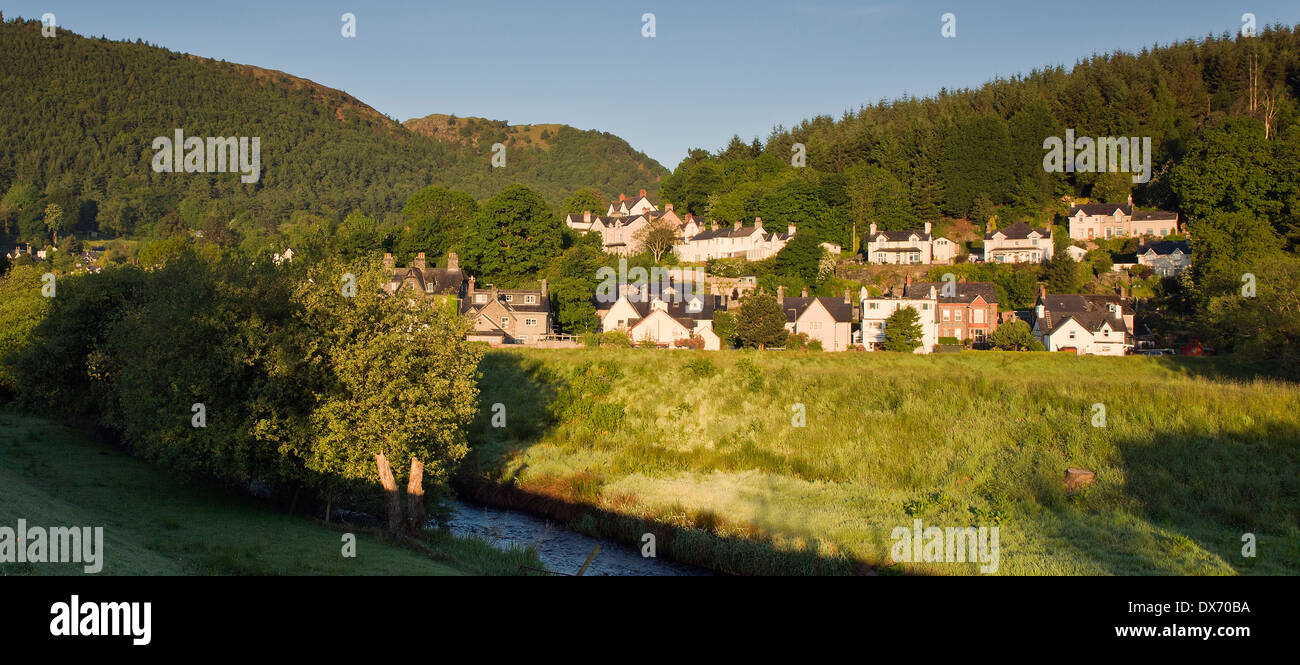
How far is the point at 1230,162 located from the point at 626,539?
316ft

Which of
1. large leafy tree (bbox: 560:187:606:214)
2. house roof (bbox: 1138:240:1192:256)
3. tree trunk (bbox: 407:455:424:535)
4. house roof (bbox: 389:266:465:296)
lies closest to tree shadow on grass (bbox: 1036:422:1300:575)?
tree trunk (bbox: 407:455:424:535)

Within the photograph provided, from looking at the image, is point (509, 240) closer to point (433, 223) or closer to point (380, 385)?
point (433, 223)

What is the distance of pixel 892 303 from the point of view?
81.7 m

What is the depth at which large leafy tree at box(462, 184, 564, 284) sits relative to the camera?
95.9 m

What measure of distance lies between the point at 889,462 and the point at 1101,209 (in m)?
89.2

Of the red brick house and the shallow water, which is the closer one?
the shallow water

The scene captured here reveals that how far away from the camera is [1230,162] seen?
92062 mm

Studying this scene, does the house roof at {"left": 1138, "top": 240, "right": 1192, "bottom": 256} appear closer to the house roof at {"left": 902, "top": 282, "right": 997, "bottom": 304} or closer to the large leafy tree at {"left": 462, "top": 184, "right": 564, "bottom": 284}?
the house roof at {"left": 902, "top": 282, "right": 997, "bottom": 304}

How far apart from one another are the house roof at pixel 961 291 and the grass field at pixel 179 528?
219 ft

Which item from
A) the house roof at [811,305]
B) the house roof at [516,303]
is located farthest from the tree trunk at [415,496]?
the house roof at [811,305]

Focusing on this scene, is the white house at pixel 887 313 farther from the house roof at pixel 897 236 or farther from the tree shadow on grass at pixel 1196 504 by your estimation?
the tree shadow on grass at pixel 1196 504

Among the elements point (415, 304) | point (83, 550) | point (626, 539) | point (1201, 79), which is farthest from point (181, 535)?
point (1201, 79)

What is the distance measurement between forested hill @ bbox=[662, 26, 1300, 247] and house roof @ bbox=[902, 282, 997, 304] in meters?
30.3

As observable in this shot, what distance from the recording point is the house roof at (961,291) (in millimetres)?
82062
